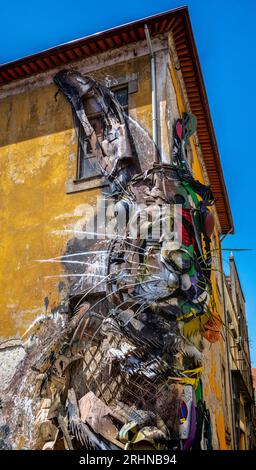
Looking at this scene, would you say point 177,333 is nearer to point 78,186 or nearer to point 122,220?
point 122,220

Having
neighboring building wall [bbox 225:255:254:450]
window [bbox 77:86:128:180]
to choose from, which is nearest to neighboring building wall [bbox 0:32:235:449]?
window [bbox 77:86:128:180]

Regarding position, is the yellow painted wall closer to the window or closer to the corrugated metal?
the corrugated metal

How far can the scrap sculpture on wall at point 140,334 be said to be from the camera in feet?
26.8

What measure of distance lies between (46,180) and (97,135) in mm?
1425

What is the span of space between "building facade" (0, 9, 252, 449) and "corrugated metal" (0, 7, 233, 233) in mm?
23

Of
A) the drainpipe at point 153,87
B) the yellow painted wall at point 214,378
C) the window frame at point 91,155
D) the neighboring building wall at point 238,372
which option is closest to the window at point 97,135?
the window frame at point 91,155

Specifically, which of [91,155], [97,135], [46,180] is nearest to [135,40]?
[97,135]

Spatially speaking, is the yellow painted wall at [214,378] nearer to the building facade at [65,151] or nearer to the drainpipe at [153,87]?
the building facade at [65,151]

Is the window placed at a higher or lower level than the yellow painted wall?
higher

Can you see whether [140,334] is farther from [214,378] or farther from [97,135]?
[214,378]

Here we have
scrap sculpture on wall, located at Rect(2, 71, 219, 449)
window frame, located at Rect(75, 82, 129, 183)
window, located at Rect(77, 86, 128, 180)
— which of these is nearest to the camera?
scrap sculpture on wall, located at Rect(2, 71, 219, 449)

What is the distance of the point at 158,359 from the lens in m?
8.32

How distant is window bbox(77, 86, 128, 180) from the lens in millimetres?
10508

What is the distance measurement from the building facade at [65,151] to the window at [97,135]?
23 mm
